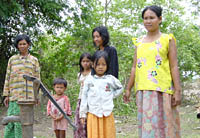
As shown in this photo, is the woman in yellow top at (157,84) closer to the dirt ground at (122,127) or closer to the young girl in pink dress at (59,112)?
the young girl in pink dress at (59,112)

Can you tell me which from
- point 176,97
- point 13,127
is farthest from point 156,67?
point 13,127

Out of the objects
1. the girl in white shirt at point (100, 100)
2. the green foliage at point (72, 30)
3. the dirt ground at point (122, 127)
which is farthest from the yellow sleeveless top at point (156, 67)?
the green foliage at point (72, 30)

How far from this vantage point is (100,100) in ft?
8.79

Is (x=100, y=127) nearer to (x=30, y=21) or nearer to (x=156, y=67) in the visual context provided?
(x=156, y=67)

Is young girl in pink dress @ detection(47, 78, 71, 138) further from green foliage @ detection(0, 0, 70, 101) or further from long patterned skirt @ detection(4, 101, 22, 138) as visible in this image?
green foliage @ detection(0, 0, 70, 101)

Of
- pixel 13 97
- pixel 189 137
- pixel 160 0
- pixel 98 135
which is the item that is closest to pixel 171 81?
pixel 98 135

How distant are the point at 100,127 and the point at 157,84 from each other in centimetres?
70

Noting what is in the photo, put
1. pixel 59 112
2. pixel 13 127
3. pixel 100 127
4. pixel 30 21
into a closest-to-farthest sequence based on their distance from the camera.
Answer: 1. pixel 100 127
2. pixel 13 127
3. pixel 59 112
4. pixel 30 21

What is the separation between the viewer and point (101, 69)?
2.75 m

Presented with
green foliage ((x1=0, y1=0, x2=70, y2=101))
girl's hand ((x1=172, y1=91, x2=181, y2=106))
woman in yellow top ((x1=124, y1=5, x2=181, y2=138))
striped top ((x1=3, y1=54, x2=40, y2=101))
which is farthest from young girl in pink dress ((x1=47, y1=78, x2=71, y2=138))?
green foliage ((x1=0, y1=0, x2=70, y2=101))

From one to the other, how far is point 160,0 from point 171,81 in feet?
26.6

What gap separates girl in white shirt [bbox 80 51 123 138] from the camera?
8.77 ft

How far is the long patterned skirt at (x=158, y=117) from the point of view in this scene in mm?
2361

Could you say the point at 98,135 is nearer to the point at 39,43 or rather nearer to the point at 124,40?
the point at 39,43
